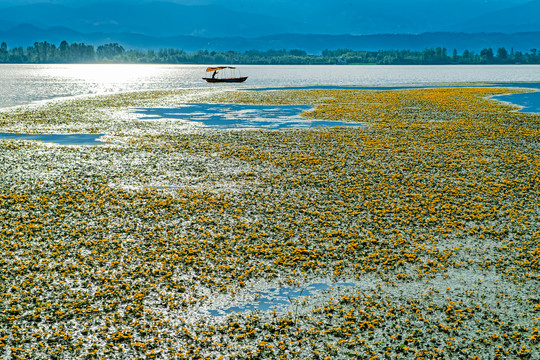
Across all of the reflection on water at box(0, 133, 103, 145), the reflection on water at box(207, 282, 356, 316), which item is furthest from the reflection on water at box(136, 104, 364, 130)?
the reflection on water at box(207, 282, 356, 316)

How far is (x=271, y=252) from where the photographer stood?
1468cm

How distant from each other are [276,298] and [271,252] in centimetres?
284

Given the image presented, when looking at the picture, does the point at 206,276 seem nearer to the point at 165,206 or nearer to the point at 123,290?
the point at 123,290

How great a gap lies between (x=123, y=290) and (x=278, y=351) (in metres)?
4.93

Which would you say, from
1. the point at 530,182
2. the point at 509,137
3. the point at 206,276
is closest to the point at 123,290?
the point at 206,276

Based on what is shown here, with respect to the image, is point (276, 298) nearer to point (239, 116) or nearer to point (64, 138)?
point (64, 138)

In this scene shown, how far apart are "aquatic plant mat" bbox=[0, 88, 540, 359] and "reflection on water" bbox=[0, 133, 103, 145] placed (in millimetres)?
3426

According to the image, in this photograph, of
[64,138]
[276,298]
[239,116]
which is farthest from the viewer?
[239,116]

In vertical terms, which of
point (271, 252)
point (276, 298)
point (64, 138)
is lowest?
point (276, 298)

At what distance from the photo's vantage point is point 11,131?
38.6 meters

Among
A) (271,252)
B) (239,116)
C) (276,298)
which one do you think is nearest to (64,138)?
(239,116)

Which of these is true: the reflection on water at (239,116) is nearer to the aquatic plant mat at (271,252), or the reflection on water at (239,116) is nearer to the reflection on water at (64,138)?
the reflection on water at (64,138)

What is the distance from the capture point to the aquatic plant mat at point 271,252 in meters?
10.1

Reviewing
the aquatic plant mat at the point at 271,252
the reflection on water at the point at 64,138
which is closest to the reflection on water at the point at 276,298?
the aquatic plant mat at the point at 271,252
